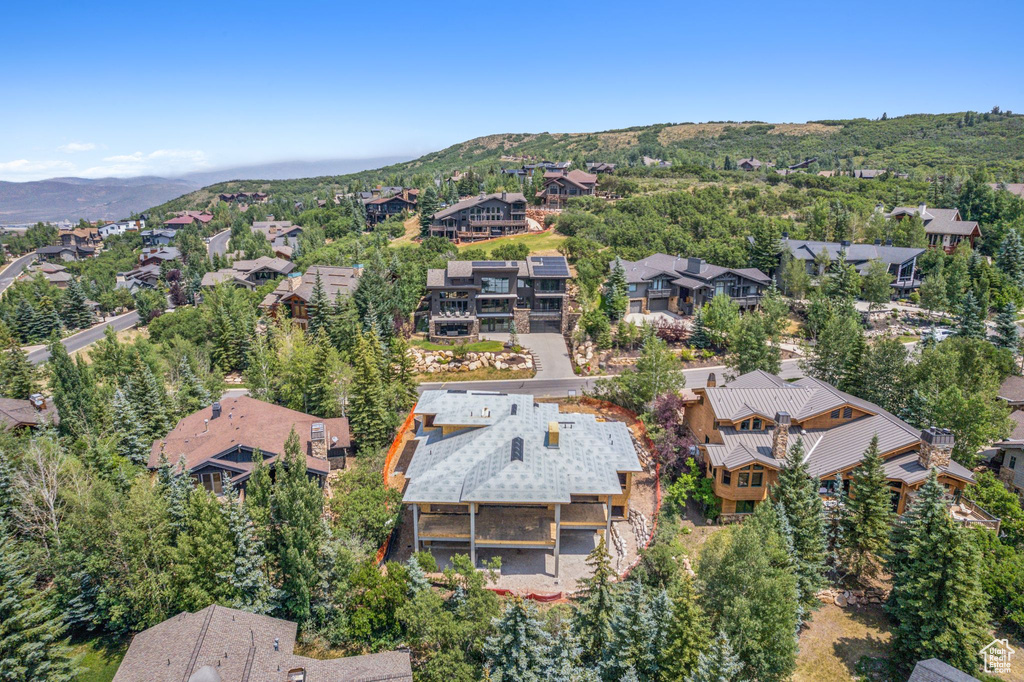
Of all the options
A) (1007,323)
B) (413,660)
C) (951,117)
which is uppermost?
(951,117)


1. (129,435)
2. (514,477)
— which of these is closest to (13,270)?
(129,435)

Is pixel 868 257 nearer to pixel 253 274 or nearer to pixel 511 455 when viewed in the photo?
pixel 511 455

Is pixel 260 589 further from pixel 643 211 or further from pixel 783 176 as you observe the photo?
pixel 783 176

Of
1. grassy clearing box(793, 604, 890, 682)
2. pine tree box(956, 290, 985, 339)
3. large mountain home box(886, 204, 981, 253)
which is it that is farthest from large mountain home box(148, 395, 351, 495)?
large mountain home box(886, 204, 981, 253)

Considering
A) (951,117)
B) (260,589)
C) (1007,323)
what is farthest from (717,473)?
(951,117)

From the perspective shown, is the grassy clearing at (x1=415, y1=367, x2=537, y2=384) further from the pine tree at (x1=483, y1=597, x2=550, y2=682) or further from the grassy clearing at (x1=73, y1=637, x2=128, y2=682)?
the pine tree at (x1=483, y1=597, x2=550, y2=682)
